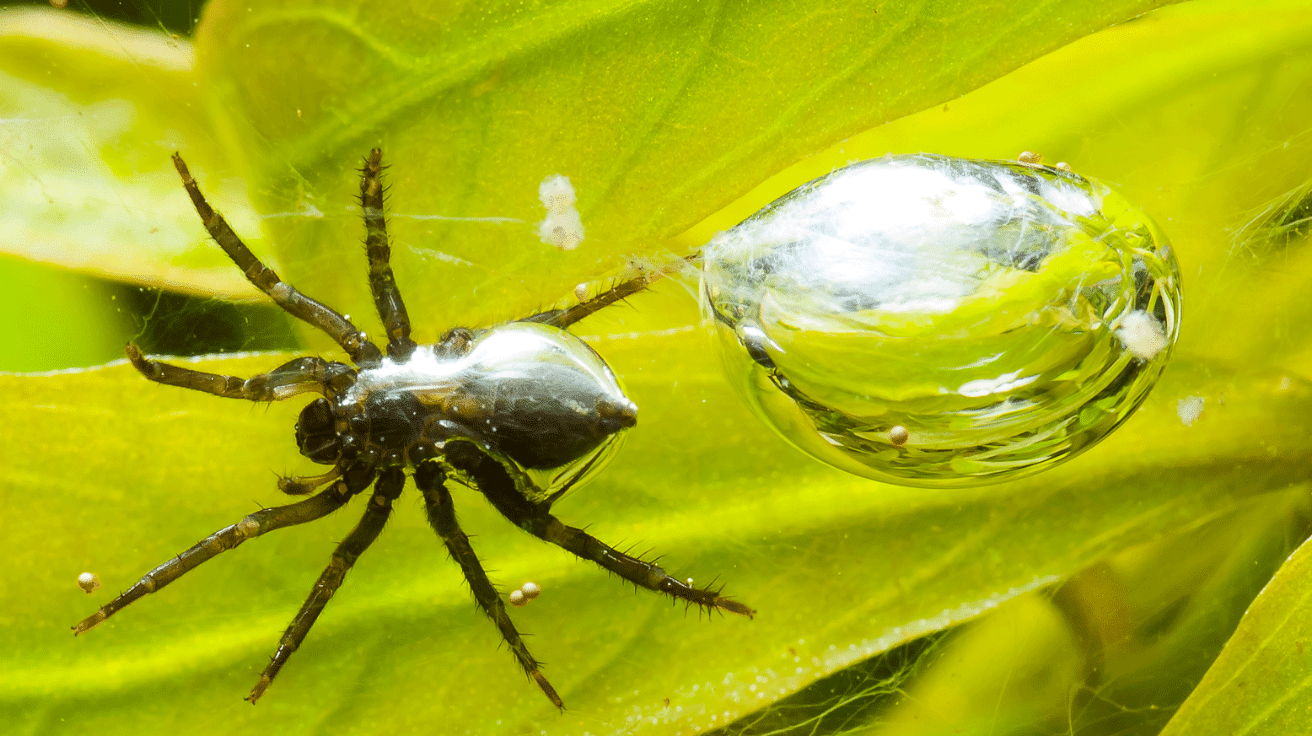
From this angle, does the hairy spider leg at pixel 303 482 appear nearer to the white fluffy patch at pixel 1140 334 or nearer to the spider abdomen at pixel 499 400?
the spider abdomen at pixel 499 400

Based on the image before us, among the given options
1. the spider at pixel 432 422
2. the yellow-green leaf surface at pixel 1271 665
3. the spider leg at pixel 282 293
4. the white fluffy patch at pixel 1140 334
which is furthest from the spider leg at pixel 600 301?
the yellow-green leaf surface at pixel 1271 665

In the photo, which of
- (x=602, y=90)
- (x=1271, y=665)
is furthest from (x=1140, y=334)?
(x=602, y=90)

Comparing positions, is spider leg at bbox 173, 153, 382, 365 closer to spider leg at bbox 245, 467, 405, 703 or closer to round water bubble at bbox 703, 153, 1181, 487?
spider leg at bbox 245, 467, 405, 703

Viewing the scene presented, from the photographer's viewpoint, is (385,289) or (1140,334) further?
(385,289)

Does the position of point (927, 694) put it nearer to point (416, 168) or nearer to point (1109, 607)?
point (1109, 607)

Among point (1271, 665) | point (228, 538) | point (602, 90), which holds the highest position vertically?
point (602, 90)

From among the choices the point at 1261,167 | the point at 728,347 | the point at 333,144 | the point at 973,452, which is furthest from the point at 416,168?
the point at 1261,167

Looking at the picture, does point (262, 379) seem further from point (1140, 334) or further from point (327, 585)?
point (1140, 334)
